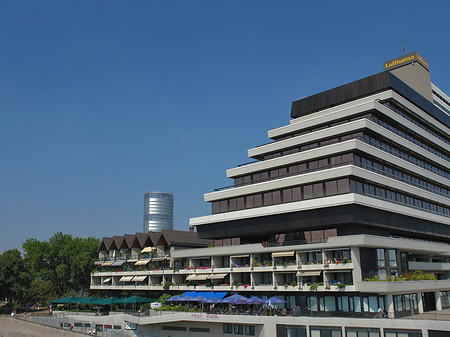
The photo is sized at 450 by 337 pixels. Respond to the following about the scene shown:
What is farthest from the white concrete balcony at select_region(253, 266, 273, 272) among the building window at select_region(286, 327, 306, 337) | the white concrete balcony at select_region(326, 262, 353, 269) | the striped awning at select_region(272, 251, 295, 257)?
the white concrete balcony at select_region(326, 262, 353, 269)

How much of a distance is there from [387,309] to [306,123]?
98.8 feet

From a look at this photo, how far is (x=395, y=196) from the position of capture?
6031 centimetres

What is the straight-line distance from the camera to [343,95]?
67.9 m

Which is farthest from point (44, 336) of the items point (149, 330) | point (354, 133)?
point (354, 133)

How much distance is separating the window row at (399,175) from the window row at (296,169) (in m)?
1.96

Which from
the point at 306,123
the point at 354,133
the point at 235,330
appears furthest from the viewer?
the point at 306,123

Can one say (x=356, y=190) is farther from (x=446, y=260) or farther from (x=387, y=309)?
(x=446, y=260)

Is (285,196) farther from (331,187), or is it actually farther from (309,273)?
(309,273)

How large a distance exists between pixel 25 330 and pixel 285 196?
47720 mm

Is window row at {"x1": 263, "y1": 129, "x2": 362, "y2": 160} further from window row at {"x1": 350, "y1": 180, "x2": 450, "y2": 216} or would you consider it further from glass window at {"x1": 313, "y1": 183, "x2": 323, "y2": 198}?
glass window at {"x1": 313, "y1": 183, "x2": 323, "y2": 198}

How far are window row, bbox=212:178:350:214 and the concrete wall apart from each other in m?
28.1

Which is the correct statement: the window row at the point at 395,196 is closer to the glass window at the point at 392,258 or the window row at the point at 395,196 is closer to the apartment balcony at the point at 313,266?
the glass window at the point at 392,258

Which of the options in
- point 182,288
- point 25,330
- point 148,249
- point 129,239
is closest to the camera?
point 182,288

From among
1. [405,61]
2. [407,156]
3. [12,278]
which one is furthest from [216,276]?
[405,61]
